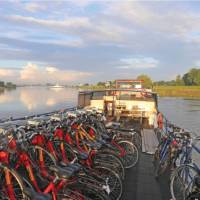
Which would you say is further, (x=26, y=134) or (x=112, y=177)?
(x=26, y=134)

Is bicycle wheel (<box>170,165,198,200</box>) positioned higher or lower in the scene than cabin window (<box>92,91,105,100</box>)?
lower

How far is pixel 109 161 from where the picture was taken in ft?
17.6

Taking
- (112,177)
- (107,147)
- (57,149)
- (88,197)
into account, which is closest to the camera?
(88,197)

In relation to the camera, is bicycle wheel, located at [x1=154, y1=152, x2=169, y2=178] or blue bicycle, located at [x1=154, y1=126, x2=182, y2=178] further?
bicycle wheel, located at [x1=154, y1=152, x2=169, y2=178]

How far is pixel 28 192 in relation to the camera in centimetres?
344

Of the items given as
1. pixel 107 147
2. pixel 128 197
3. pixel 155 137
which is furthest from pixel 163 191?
pixel 155 137

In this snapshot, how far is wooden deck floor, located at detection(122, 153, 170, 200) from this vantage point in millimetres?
5721

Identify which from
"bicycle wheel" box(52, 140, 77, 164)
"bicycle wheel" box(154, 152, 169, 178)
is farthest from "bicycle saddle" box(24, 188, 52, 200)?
"bicycle wheel" box(154, 152, 169, 178)

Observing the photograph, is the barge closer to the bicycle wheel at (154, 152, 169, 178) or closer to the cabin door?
the cabin door

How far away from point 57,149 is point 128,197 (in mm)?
1289

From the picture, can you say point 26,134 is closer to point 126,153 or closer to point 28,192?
point 28,192

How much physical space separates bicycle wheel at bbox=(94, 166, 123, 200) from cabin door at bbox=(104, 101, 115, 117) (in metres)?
8.84

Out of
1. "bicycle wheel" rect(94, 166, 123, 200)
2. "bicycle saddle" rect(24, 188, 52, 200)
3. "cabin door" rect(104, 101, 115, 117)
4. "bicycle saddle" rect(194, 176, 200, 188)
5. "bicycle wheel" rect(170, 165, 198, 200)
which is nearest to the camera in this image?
"bicycle saddle" rect(24, 188, 52, 200)

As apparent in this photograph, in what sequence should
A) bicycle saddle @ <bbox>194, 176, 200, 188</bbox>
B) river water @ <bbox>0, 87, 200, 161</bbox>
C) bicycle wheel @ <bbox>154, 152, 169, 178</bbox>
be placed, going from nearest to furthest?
bicycle saddle @ <bbox>194, 176, 200, 188</bbox> → bicycle wheel @ <bbox>154, 152, 169, 178</bbox> → river water @ <bbox>0, 87, 200, 161</bbox>
